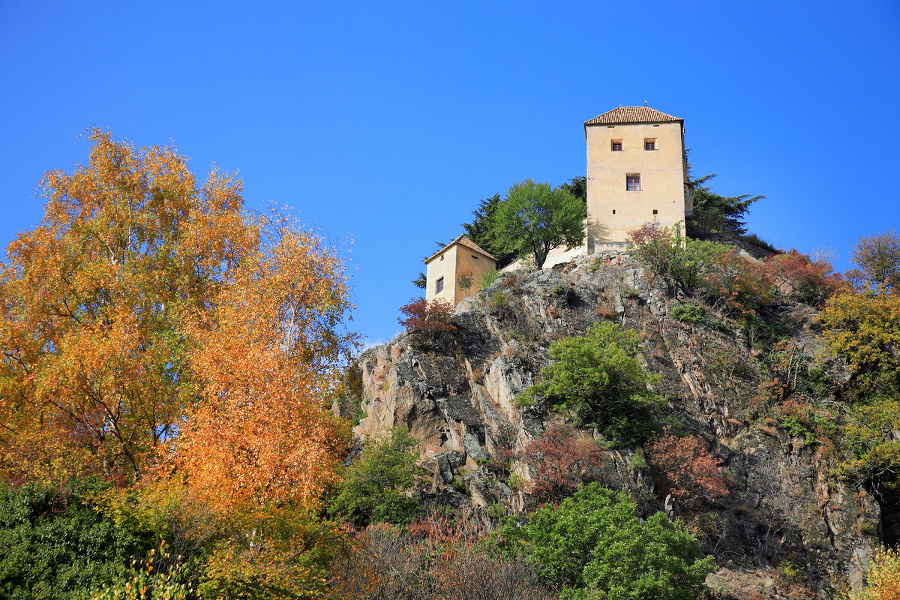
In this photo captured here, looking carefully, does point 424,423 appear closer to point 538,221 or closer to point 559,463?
point 559,463

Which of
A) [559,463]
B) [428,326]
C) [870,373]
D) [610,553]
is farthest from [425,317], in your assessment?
→ [870,373]

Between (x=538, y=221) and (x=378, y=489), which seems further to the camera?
(x=538, y=221)

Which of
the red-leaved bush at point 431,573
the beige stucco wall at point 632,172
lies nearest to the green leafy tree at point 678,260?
the beige stucco wall at point 632,172

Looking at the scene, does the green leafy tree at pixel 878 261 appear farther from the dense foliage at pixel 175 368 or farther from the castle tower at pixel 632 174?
the dense foliage at pixel 175 368

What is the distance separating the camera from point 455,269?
4162 cm

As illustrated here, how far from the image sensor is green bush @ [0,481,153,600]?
485 inches

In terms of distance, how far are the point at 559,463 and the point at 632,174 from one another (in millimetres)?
24245

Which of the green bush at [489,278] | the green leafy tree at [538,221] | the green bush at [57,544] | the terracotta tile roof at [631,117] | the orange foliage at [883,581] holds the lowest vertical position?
the orange foliage at [883,581]

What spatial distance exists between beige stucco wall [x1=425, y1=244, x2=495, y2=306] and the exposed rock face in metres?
6.31

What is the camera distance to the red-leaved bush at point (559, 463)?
22344 millimetres

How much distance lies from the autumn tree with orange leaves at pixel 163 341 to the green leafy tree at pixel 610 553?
631cm

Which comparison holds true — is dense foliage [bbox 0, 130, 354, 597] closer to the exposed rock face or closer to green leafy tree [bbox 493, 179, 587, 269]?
the exposed rock face

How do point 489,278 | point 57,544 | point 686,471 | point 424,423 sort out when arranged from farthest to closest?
point 489,278 → point 424,423 → point 686,471 → point 57,544

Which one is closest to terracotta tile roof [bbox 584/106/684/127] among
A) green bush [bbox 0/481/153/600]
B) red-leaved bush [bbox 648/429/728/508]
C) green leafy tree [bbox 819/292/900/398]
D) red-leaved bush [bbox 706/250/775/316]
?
red-leaved bush [bbox 706/250/775/316]
